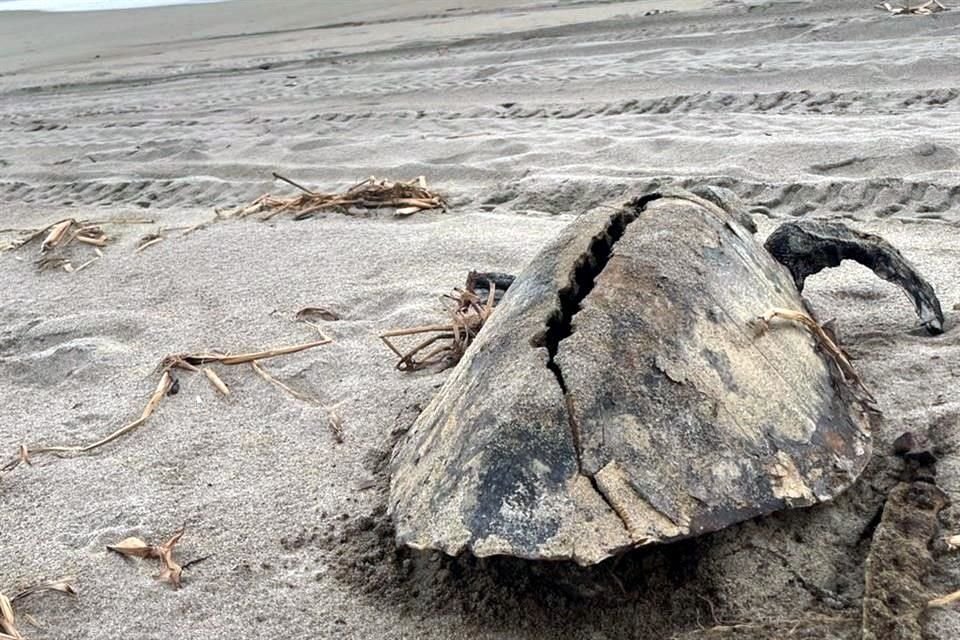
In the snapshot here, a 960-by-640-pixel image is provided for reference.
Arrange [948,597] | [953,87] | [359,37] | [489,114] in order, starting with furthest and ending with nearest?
[359,37], [489,114], [953,87], [948,597]

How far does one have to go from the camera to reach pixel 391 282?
3.78 meters

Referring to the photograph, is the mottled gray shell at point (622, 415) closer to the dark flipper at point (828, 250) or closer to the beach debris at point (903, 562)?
the beach debris at point (903, 562)

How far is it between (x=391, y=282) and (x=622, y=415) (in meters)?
2.09

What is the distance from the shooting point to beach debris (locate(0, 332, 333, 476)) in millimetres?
2693

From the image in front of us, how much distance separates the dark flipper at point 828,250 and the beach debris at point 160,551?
1825 mm

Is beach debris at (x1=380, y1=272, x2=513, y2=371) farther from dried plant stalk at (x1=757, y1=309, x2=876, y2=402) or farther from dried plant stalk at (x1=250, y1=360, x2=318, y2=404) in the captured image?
dried plant stalk at (x1=757, y1=309, x2=876, y2=402)

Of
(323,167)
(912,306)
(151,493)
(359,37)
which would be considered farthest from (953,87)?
(359,37)

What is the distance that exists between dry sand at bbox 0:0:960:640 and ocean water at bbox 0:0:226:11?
929 centimetres

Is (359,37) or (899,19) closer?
(899,19)

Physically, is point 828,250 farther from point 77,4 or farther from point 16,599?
point 77,4

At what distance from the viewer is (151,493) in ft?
8.05

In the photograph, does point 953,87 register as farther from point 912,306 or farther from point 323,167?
point 323,167

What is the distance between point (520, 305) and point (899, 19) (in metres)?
5.22

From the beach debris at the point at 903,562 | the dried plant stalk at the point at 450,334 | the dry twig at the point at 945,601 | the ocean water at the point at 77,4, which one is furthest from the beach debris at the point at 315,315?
the ocean water at the point at 77,4
